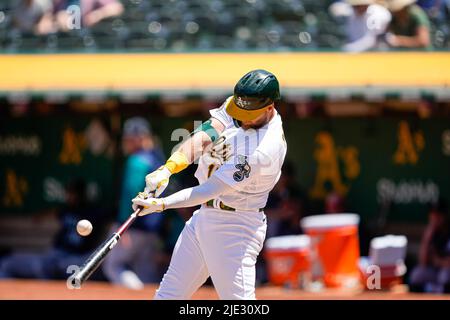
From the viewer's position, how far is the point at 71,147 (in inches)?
441

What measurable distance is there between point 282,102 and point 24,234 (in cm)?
333

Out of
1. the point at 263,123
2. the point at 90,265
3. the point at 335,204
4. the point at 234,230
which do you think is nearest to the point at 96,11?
the point at 335,204

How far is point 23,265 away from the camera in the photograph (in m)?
10.4

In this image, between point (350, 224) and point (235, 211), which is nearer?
point (235, 211)

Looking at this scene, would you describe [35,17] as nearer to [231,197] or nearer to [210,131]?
[210,131]

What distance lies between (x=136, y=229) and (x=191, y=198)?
442 cm

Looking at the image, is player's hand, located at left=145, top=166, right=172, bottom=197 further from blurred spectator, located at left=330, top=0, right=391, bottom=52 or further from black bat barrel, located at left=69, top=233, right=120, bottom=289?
blurred spectator, located at left=330, top=0, right=391, bottom=52

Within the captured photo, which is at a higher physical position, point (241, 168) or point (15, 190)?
Result: point (15, 190)

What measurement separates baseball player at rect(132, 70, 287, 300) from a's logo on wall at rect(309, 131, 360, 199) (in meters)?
5.02

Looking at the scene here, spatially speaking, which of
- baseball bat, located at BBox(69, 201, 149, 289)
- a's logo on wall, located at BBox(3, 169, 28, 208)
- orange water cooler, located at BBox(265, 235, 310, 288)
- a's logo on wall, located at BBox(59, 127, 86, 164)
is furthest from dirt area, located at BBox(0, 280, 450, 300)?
baseball bat, located at BBox(69, 201, 149, 289)

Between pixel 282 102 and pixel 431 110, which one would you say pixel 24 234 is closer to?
pixel 282 102

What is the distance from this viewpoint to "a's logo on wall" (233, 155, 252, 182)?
16.9ft

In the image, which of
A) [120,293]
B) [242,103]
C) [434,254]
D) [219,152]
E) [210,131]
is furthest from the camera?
[434,254]
